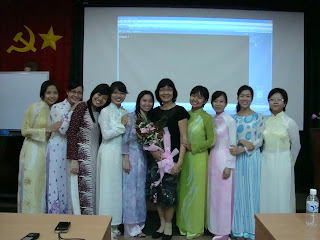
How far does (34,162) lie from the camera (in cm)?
280

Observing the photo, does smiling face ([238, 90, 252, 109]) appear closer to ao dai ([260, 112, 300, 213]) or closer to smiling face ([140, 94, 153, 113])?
ao dai ([260, 112, 300, 213])

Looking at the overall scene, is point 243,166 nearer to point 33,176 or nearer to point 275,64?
point 275,64

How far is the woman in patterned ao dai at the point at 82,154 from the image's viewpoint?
8.32ft

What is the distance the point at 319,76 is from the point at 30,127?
11.9 feet

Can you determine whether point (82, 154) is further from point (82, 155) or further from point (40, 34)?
point (40, 34)

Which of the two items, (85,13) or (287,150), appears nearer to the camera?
(287,150)

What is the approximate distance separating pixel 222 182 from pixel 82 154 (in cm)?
130

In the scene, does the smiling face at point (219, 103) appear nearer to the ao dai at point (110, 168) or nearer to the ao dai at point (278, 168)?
the ao dai at point (278, 168)

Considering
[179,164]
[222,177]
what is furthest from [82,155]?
[222,177]

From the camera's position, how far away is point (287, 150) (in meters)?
2.62

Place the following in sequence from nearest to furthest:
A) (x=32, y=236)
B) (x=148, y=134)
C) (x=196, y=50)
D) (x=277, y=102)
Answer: (x=32, y=236), (x=148, y=134), (x=277, y=102), (x=196, y=50)

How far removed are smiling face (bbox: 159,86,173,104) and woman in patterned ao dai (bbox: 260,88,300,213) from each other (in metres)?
0.95

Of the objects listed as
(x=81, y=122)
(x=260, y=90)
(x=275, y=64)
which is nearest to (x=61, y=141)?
(x=81, y=122)

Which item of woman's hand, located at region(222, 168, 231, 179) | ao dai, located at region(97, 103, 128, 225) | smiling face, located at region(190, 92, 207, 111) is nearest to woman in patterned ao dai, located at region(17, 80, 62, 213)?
ao dai, located at region(97, 103, 128, 225)
